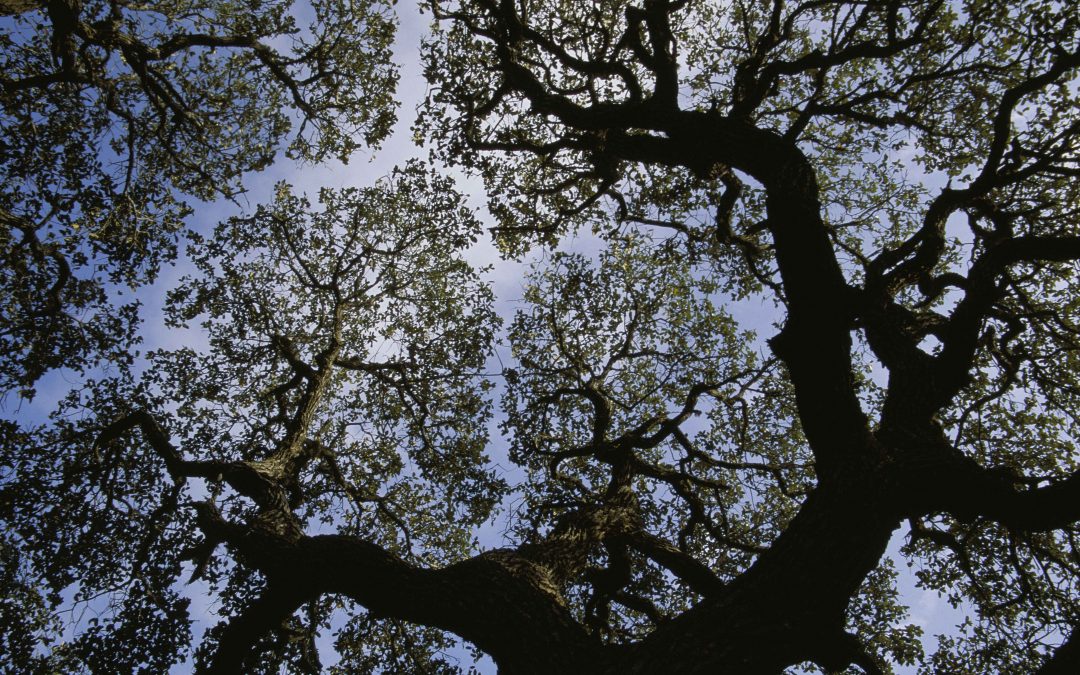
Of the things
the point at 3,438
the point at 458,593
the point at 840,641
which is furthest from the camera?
the point at 3,438

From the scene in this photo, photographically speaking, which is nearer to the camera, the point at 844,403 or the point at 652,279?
the point at 844,403

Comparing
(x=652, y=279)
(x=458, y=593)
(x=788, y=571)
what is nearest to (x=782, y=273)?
(x=788, y=571)

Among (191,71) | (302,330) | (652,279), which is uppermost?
(191,71)

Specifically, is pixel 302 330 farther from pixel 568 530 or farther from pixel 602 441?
pixel 568 530

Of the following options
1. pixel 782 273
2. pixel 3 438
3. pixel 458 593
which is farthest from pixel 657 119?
pixel 3 438

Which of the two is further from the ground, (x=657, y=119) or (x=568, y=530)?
(x=657, y=119)

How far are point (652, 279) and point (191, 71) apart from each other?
→ 10417mm

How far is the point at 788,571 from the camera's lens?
4898mm

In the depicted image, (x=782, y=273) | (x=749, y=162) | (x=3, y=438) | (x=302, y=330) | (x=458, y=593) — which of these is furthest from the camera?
(x=302, y=330)

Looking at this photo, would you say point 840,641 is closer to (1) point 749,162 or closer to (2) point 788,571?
(2) point 788,571

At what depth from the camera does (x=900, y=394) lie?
6.19 metres

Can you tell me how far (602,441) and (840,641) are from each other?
5.72 metres

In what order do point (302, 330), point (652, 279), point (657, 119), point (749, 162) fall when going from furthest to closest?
point (302, 330), point (652, 279), point (657, 119), point (749, 162)

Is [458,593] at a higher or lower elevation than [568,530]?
lower
